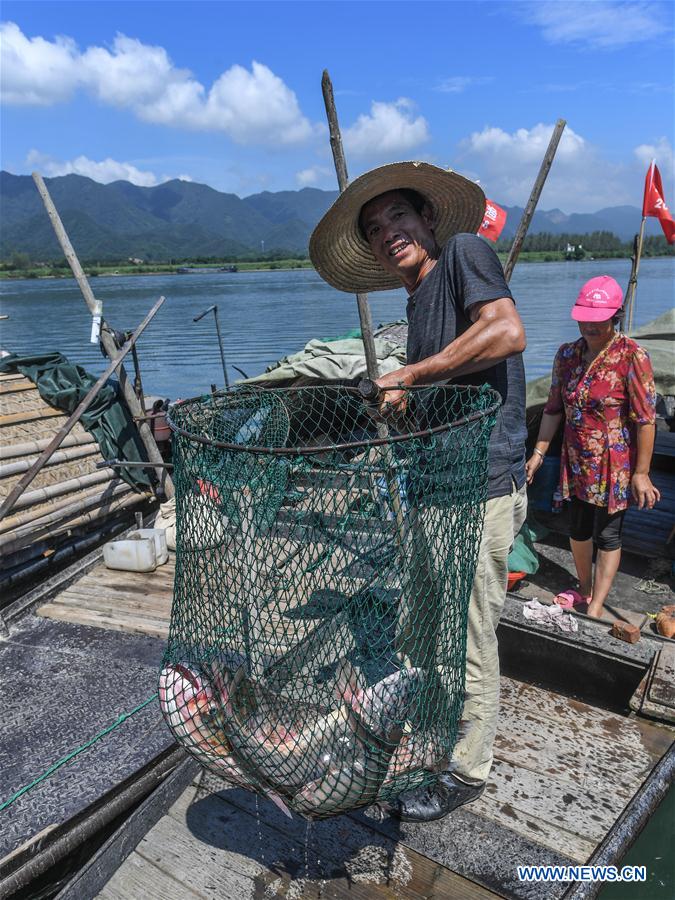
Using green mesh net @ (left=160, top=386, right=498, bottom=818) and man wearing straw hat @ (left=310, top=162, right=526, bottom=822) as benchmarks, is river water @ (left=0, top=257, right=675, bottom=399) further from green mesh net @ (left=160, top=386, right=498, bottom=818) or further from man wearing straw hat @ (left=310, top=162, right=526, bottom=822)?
green mesh net @ (left=160, top=386, right=498, bottom=818)

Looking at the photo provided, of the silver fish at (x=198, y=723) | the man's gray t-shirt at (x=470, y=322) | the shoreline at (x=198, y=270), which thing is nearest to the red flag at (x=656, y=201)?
the man's gray t-shirt at (x=470, y=322)

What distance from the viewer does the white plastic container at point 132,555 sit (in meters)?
4.85

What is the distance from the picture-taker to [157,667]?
12.2 feet

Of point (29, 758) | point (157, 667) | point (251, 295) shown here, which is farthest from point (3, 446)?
point (251, 295)

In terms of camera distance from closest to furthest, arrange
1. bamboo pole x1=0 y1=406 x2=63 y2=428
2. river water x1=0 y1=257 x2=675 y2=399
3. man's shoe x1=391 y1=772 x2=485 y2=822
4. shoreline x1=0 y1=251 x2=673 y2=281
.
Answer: man's shoe x1=391 y1=772 x2=485 y2=822 < bamboo pole x1=0 y1=406 x2=63 y2=428 < river water x1=0 y1=257 x2=675 y2=399 < shoreline x1=0 y1=251 x2=673 y2=281

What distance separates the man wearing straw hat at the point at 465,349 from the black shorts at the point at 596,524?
142 centimetres

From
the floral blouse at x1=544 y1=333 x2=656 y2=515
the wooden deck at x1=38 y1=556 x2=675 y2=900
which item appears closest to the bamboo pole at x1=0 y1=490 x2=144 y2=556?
the wooden deck at x1=38 y1=556 x2=675 y2=900

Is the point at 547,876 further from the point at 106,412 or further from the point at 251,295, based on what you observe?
the point at 251,295

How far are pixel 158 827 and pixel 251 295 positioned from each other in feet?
185

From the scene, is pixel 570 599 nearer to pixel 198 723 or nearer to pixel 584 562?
pixel 584 562

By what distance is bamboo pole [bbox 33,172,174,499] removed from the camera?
745cm

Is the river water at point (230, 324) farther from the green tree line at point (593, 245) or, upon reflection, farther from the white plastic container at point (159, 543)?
the green tree line at point (593, 245)

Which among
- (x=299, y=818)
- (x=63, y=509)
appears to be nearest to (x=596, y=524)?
(x=299, y=818)

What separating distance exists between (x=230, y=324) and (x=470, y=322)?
115 feet
